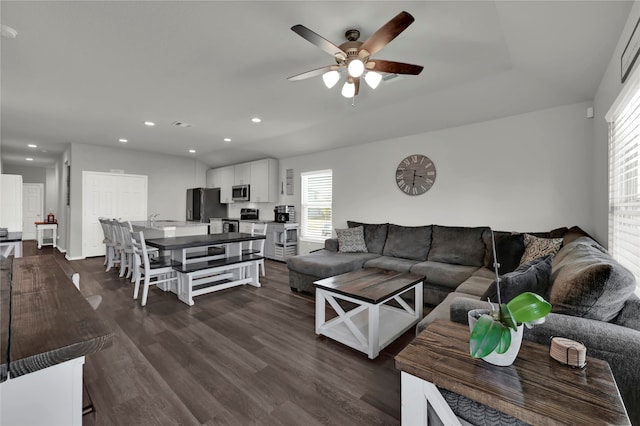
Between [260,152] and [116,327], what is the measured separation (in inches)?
182

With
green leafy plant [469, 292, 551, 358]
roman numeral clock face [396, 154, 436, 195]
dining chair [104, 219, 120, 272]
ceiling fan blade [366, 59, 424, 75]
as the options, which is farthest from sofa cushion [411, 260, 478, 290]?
dining chair [104, 219, 120, 272]

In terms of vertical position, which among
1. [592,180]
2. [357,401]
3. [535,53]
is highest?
[535,53]

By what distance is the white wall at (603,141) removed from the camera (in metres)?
2.08

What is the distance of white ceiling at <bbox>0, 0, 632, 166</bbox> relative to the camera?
1985 mm

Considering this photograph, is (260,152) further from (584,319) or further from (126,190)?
(584,319)

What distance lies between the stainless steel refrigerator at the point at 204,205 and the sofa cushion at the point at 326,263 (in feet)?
15.0

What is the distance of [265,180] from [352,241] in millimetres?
3004

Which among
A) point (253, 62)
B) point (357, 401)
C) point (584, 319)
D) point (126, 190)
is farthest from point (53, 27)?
point (126, 190)

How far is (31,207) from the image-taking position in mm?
9227

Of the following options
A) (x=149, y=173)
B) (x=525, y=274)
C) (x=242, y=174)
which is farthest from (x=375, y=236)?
(x=149, y=173)

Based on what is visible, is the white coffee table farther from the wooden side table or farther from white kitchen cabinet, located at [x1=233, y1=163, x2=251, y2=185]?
white kitchen cabinet, located at [x1=233, y1=163, x2=251, y2=185]

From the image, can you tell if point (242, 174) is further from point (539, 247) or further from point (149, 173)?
point (539, 247)

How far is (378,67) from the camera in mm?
2184

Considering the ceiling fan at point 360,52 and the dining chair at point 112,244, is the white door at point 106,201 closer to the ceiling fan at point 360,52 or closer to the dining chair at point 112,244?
the dining chair at point 112,244
